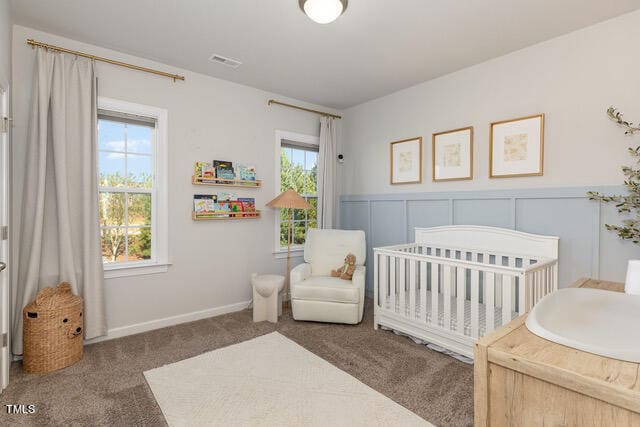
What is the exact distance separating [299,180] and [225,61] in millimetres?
1637

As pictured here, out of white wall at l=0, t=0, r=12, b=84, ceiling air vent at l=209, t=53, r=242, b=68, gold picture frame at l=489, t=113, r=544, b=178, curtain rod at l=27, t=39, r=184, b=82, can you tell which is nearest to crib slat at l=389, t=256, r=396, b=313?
gold picture frame at l=489, t=113, r=544, b=178

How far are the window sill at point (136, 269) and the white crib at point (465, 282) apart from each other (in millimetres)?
2004

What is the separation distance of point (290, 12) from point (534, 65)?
6.55 feet

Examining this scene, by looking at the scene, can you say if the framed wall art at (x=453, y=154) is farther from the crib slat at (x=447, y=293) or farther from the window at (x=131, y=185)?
the window at (x=131, y=185)

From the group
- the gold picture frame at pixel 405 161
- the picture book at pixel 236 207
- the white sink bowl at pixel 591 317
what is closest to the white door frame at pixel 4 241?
the picture book at pixel 236 207

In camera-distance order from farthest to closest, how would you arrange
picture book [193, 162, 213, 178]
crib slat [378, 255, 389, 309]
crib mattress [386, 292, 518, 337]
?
picture book [193, 162, 213, 178]
crib slat [378, 255, 389, 309]
crib mattress [386, 292, 518, 337]

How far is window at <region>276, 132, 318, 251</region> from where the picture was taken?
3949 mm

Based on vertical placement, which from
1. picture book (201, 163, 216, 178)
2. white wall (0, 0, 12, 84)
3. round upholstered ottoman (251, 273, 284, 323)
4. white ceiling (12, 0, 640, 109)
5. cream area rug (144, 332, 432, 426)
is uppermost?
white ceiling (12, 0, 640, 109)

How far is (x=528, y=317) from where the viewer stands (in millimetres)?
1186

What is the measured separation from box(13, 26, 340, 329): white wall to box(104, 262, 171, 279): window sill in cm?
5

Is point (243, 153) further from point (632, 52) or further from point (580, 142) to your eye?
point (632, 52)

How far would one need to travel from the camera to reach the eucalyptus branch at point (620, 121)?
220 centimetres

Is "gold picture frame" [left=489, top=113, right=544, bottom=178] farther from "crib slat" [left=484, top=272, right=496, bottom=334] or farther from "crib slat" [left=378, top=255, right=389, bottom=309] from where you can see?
"crib slat" [left=378, top=255, right=389, bottom=309]

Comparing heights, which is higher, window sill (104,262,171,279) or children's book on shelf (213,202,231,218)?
children's book on shelf (213,202,231,218)
